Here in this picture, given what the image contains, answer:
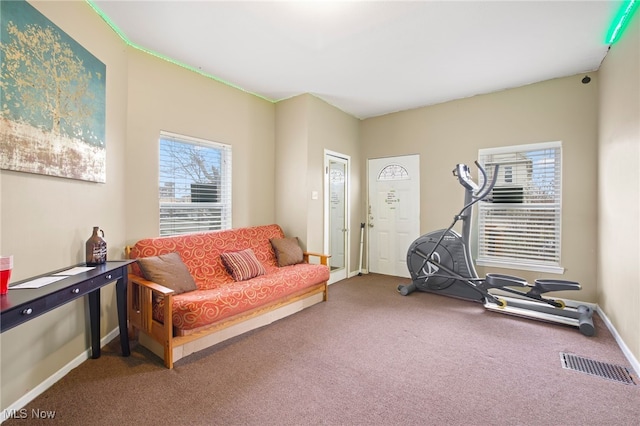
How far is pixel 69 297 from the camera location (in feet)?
5.44

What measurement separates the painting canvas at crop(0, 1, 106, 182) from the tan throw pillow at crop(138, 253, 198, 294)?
816 mm

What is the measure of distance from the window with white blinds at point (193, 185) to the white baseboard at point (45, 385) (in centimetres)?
127

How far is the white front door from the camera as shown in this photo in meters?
4.65

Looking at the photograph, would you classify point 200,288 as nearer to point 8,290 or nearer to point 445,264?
point 8,290

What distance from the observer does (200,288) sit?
275 cm

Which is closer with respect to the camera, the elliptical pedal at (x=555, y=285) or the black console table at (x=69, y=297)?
the black console table at (x=69, y=297)

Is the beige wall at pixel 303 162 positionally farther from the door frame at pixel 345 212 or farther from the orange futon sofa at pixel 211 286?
the orange futon sofa at pixel 211 286

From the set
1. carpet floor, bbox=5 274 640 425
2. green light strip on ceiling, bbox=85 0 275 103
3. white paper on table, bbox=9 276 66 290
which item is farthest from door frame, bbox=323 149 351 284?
white paper on table, bbox=9 276 66 290

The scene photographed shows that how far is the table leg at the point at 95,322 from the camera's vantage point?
2.22 meters

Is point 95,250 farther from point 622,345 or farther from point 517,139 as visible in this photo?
point 517,139

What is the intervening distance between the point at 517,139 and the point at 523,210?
3.13 ft

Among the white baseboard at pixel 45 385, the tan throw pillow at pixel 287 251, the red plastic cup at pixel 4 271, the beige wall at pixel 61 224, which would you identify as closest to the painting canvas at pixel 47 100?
the beige wall at pixel 61 224

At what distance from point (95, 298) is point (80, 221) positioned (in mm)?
622

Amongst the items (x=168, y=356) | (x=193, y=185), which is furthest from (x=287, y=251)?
(x=168, y=356)
